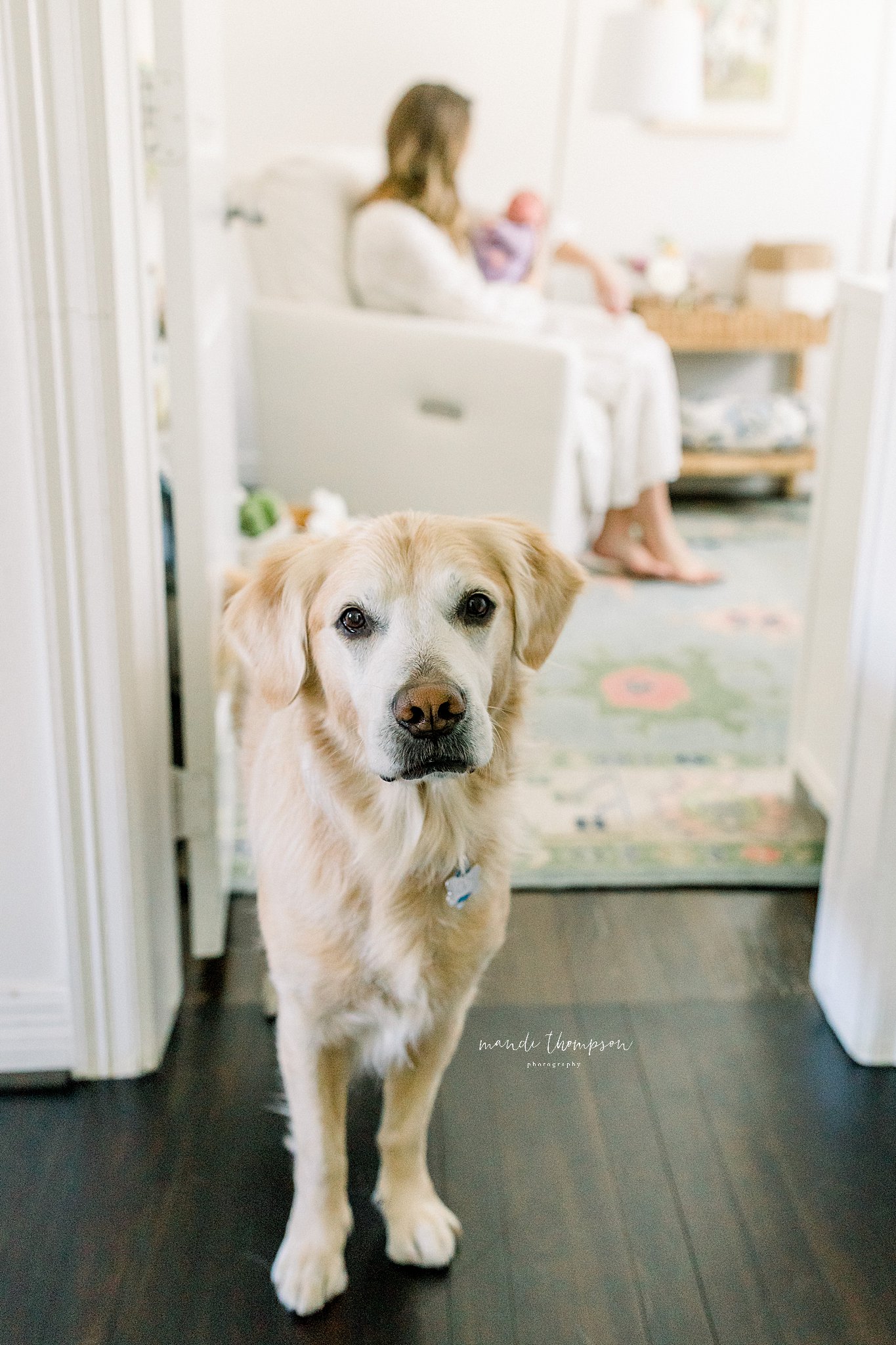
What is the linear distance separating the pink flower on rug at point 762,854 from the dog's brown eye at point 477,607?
1.20 m

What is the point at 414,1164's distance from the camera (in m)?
1.43

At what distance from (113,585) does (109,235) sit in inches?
15.6

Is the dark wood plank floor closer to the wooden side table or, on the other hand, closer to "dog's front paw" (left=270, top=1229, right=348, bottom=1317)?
"dog's front paw" (left=270, top=1229, right=348, bottom=1317)

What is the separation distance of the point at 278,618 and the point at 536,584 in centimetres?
27

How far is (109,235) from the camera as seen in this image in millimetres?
1341

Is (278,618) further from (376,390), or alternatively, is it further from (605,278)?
(605,278)

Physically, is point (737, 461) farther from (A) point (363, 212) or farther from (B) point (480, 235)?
(A) point (363, 212)

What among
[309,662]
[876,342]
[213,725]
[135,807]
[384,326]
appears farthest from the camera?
[384,326]

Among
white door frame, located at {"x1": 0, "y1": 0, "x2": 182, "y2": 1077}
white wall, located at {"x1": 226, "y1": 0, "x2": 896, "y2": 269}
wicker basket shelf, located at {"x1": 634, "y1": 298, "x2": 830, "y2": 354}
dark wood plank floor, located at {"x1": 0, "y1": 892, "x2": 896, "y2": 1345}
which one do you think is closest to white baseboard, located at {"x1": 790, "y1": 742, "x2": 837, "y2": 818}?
dark wood plank floor, located at {"x1": 0, "y1": 892, "x2": 896, "y2": 1345}

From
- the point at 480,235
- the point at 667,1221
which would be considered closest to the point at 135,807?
the point at 667,1221

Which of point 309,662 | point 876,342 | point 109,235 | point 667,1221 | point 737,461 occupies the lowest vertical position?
point 667,1221

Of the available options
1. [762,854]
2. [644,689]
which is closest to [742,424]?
[644,689]

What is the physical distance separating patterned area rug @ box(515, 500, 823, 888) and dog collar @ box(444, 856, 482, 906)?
0.51 meters

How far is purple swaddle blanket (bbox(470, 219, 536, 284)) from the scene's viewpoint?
370 cm
